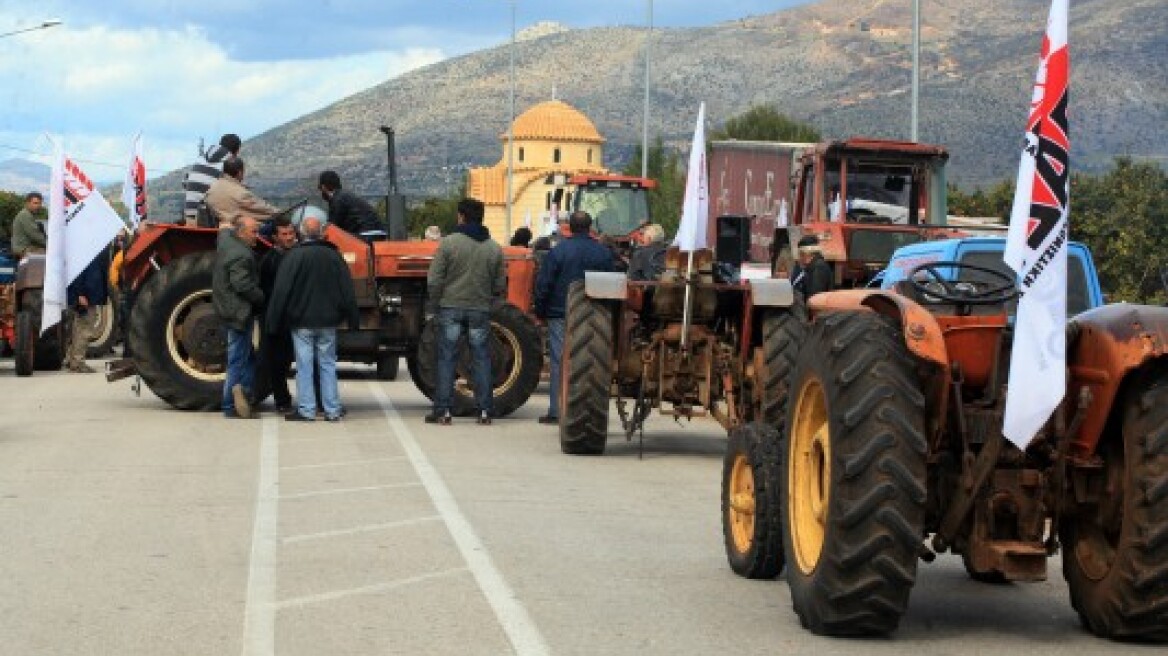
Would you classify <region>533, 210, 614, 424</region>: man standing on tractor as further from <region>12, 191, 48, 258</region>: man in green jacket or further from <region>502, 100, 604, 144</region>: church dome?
<region>502, 100, 604, 144</region>: church dome

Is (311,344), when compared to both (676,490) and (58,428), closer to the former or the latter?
(58,428)

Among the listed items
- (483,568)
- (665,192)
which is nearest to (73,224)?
(483,568)

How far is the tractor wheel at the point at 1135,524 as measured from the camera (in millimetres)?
8984

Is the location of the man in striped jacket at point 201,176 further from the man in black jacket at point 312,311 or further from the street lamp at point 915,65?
the street lamp at point 915,65

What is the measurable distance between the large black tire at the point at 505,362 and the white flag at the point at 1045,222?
13.1 m

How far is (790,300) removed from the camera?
17.2 meters

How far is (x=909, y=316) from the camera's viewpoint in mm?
9297

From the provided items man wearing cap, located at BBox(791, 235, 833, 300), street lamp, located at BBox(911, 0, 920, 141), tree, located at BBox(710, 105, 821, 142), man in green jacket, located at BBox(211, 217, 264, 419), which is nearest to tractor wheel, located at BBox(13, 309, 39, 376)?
man in green jacket, located at BBox(211, 217, 264, 419)

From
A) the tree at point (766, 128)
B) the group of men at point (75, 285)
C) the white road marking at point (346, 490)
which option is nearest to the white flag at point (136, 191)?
the group of men at point (75, 285)

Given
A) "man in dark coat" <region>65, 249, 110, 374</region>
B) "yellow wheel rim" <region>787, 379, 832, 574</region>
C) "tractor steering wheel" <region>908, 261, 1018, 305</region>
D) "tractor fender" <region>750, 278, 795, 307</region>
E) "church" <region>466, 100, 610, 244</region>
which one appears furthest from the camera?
"church" <region>466, 100, 610, 244</region>

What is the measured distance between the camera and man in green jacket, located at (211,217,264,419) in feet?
67.8

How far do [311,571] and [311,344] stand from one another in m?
9.73

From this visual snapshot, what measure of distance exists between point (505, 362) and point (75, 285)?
843 cm

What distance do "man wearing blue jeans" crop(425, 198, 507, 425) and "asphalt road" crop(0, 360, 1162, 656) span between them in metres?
1.93
